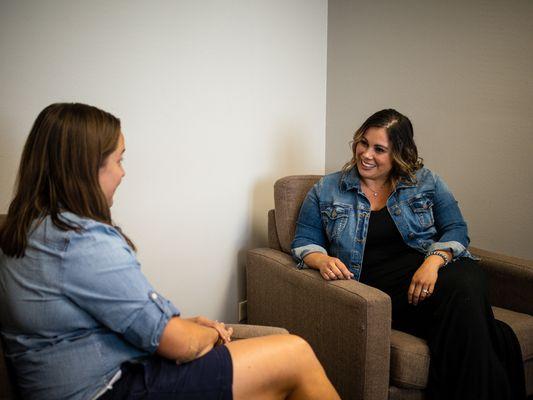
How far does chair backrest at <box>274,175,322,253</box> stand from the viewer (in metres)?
1.85

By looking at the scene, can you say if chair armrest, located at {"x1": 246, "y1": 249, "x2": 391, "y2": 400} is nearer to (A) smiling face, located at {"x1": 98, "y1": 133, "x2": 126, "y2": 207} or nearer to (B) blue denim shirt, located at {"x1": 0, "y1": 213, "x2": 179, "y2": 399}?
(B) blue denim shirt, located at {"x1": 0, "y1": 213, "x2": 179, "y2": 399}

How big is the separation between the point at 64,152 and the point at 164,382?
1.74ft

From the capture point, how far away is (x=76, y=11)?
4.83 feet

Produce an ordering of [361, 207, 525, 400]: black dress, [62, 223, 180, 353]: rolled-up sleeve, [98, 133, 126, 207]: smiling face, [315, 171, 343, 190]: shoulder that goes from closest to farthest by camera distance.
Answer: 1. [62, 223, 180, 353]: rolled-up sleeve
2. [98, 133, 126, 207]: smiling face
3. [361, 207, 525, 400]: black dress
4. [315, 171, 343, 190]: shoulder

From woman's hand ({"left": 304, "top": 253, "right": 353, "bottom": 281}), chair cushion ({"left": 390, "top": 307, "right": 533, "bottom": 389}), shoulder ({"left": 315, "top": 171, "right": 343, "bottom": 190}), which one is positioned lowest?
chair cushion ({"left": 390, "top": 307, "right": 533, "bottom": 389})

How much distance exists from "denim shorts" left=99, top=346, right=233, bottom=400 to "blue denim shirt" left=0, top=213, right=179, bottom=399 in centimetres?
5

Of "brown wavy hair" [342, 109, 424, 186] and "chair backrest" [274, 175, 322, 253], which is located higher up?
"brown wavy hair" [342, 109, 424, 186]

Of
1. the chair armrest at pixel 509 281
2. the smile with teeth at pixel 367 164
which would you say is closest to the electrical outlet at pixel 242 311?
the smile with teeth at pixel 367 164

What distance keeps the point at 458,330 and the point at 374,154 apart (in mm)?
735

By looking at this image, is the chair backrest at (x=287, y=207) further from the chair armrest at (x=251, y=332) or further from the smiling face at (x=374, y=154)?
the chair armrest at (x=251, y=332)

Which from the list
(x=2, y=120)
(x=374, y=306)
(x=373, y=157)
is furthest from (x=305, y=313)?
(x=2, y=120)

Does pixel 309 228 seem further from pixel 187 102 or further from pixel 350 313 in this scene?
pixel 187 102

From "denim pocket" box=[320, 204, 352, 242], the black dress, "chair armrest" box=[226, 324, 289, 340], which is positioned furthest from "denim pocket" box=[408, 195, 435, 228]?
"chair armrest" box=[226, 324, 289, 340]

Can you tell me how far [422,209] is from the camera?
1.66 m
